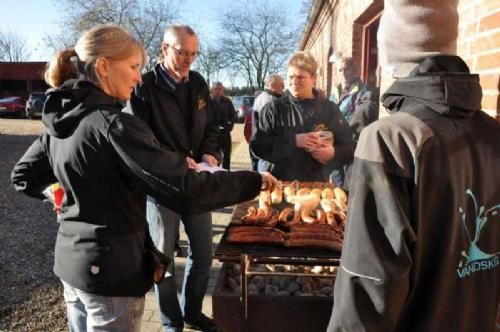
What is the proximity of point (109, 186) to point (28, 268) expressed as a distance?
3.57m

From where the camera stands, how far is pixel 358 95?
193 inches

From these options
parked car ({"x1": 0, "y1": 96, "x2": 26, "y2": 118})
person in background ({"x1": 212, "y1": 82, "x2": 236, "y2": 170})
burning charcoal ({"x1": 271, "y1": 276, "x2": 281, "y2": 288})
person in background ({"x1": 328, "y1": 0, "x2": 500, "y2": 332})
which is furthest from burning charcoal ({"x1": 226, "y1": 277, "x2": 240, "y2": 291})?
parked car ({"x1": 0, "y1": 96, "x2": 26, "y2": 118})

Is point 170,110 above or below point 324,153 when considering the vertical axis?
above

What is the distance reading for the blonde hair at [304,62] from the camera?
3.46 m

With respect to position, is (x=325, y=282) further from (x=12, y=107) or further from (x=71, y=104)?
(x=12, y=107)

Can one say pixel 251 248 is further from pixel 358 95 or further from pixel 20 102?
pixel 20 102

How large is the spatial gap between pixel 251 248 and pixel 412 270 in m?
0.84

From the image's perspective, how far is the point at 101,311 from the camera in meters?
1.76

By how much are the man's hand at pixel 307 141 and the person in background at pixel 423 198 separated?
190cm

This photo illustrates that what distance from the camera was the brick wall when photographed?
1753 mm

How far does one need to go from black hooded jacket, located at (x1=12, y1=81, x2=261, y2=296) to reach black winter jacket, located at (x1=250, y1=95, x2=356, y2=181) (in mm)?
1704

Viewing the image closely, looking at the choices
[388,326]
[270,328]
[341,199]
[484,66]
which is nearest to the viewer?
[388,326]

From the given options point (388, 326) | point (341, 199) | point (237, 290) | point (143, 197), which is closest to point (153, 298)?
point (237, 290)

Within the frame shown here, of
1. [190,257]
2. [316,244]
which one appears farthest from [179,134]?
[316,244]
